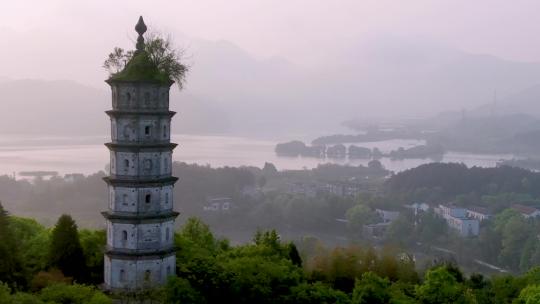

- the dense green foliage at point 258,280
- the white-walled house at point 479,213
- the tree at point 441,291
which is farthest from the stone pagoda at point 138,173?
the white-walled house at point 479,213

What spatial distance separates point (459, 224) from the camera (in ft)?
221

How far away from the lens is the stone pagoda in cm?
2072

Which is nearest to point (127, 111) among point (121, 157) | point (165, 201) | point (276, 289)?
point (121, 157)

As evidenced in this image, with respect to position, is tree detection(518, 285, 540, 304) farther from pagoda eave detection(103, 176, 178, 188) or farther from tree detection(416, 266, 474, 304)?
pagoda eave detection(103, 176, 178, 188)

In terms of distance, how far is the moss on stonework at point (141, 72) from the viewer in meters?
20.6

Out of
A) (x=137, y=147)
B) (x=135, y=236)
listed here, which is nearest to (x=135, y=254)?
(x=135, y=236)

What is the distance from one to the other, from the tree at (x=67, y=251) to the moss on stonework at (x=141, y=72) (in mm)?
5861

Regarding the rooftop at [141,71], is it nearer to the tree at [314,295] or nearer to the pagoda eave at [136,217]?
the pagoda eave at [136,217]

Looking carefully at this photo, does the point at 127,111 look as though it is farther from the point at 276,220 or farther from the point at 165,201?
the point at 276,220

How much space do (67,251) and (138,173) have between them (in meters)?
4.76

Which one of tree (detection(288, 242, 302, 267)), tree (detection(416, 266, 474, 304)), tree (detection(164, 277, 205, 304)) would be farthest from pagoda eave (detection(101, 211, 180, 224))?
tree (detection(416, 266, 474, 304))

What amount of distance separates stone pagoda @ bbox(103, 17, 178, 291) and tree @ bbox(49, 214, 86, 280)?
2.58 meters

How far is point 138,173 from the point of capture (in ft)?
68.3

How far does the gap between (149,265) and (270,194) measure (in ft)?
188
